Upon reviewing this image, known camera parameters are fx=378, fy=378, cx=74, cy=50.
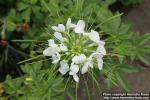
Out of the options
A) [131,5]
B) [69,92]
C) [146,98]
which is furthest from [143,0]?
[69,92]

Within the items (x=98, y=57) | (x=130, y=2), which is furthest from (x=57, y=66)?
(x=130, y=2)

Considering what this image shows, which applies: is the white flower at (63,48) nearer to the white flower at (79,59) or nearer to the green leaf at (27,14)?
the white flower at (79,59)

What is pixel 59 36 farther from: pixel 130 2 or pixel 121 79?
pixel 130 2

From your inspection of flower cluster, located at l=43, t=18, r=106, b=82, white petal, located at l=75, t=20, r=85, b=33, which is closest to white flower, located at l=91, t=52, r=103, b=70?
flower cluster, located at l=43, t=18, r=106, b=82

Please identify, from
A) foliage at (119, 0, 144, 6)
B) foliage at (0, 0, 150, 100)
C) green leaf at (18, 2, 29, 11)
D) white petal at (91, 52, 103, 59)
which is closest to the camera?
white petal at (91, 52, 103, 59)

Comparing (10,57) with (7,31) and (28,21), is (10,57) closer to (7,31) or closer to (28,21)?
(7,31)

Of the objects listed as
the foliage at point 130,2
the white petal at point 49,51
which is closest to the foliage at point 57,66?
the white petal at point 49,51

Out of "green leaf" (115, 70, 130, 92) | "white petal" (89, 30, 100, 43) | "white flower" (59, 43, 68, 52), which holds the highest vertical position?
"white petal" (89, 30, 100, 43)

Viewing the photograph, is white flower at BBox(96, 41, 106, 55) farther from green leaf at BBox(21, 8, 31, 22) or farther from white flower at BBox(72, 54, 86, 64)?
green leaf at BBox(21, 8, 31, 22)
